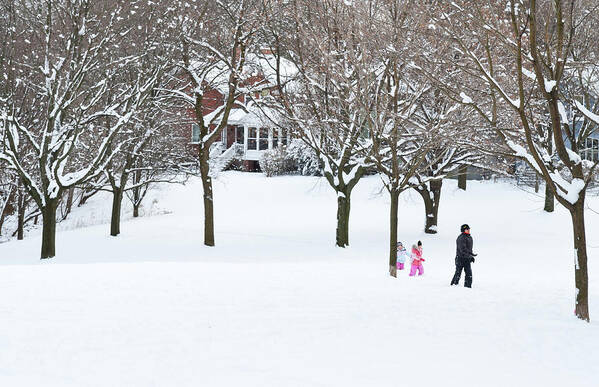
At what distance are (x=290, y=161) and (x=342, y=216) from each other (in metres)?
20.2

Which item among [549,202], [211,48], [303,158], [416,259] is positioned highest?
[211,48]

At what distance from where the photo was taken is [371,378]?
18.3 feet

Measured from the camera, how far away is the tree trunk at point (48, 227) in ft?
59.3

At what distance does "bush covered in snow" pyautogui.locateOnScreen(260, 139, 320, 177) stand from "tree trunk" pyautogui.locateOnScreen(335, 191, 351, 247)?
58.6ft

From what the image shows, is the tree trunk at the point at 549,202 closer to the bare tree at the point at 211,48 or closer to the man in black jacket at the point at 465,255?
the bare tree at the point at 211,48

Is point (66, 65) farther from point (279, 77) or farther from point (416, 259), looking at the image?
point (416, 259)

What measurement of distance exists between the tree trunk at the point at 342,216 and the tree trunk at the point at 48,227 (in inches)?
346

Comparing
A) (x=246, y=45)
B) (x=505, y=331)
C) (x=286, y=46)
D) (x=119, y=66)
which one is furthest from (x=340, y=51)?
(x=505, y=331)

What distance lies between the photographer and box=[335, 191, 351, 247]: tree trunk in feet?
69.0

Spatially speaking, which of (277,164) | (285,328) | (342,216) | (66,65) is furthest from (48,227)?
(277,164)

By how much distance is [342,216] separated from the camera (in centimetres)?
2123

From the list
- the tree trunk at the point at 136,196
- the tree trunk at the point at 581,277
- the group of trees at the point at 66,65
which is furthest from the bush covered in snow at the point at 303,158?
the tree trunk at the point at 581,277

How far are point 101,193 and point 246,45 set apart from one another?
2202 cm

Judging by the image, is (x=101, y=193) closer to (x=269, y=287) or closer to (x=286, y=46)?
(x=286, y=46)
